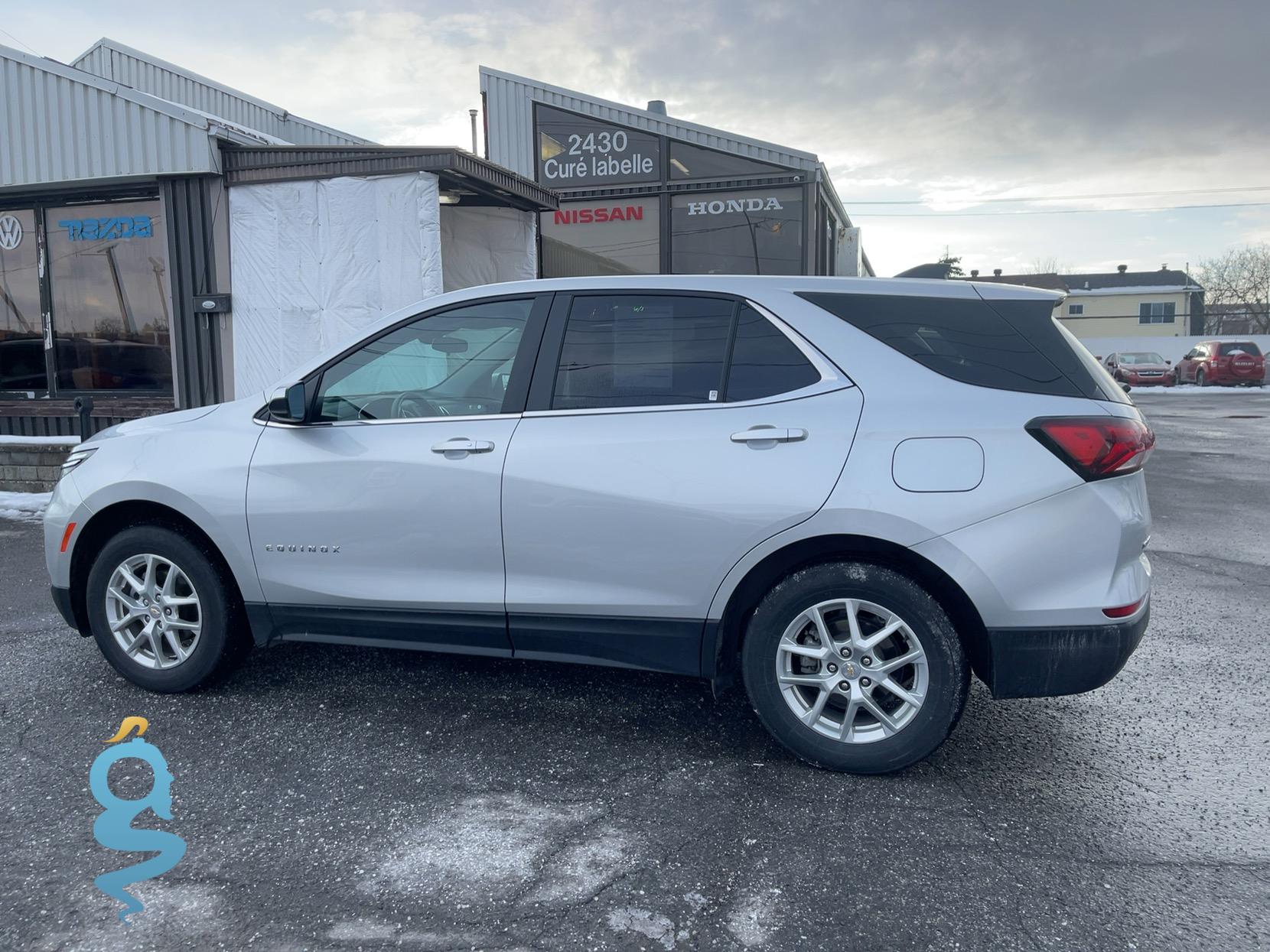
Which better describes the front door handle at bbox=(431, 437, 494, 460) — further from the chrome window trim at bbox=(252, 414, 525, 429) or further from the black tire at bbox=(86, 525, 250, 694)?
the black tire at bbox=(86, 525, 250, 694)

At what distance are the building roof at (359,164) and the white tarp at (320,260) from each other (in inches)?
3.5

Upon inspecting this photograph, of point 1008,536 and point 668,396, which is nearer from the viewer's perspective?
point 1008,536

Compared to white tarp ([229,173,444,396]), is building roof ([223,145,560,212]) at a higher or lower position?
higher

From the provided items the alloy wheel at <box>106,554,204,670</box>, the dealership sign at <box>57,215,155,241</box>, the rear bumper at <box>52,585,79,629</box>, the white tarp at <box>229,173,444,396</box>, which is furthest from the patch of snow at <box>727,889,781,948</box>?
the dealership sign at <box>57,215,155,241</box>

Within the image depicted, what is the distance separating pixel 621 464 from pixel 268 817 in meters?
1.67

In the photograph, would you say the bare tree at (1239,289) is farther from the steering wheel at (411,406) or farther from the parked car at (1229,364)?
the steering wheel at (411,406)

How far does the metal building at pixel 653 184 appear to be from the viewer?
16672 millimetres

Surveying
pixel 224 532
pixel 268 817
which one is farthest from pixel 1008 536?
pixel 224 532

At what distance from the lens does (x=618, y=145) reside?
1745cm

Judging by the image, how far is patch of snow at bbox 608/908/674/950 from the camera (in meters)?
2.54

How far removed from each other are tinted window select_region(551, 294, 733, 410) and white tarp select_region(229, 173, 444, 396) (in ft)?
19.0

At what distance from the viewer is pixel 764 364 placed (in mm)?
3566

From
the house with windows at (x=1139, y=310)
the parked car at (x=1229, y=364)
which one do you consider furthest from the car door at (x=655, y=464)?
the house with windows at (x=1139, y=310)

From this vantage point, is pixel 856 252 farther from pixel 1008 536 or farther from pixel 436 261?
pixel 1008 536
